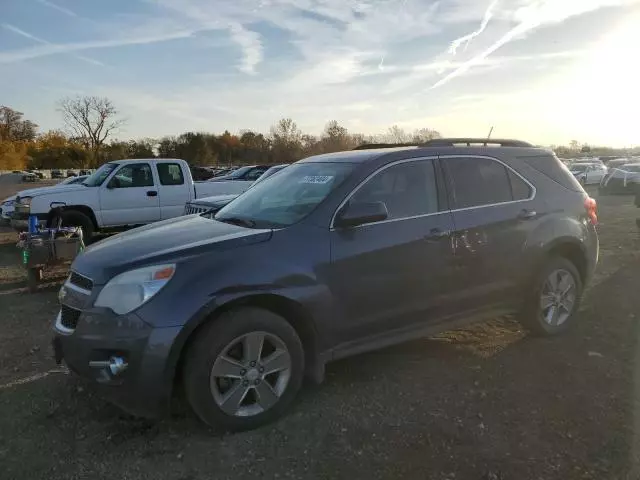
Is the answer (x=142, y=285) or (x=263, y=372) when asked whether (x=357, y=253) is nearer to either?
(x=263, y=372)

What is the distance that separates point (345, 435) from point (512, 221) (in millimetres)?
2469

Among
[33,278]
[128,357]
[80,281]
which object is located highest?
[80,281]

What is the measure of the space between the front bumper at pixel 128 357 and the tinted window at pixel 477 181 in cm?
261

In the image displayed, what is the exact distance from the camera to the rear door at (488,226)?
4368 mm

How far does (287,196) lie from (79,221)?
8.07m

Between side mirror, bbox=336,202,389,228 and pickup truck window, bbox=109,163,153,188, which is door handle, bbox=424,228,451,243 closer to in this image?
side mirror, bbox=336,202,389,228

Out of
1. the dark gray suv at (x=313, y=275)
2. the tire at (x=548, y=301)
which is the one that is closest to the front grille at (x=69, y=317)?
the dark gray suv at (x=313, y=275)

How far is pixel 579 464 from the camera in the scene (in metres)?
3.06

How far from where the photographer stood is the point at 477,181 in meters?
4.61

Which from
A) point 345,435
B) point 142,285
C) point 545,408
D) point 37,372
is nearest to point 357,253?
point 345,435

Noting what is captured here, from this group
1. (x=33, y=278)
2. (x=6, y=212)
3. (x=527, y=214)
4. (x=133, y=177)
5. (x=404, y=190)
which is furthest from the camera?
(x=6, y=212)

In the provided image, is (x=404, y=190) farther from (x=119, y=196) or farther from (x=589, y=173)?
(x=589, y=173)

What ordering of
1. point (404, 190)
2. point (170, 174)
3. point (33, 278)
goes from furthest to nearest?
1. point (170, 174)
2. point (33, 278)
3. point (404, 190)

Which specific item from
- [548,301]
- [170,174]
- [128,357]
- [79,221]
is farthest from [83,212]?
[548,301]
